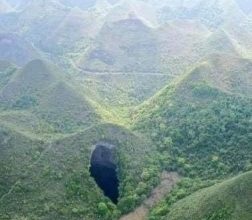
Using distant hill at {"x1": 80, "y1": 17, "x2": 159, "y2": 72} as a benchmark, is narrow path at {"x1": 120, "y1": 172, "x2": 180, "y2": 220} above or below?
above

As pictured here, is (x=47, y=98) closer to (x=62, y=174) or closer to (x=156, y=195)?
(x=62, y=174)

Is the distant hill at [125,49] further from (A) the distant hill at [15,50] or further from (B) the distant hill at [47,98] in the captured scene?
(B) the distant hill at [47,98]

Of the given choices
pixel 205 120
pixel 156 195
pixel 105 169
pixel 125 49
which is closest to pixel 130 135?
pixel 105 169

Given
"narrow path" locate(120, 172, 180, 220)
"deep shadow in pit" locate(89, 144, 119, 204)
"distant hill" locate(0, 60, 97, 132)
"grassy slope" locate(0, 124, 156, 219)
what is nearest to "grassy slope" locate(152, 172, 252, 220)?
"narrow path" locate(120, 172, 180, 220)

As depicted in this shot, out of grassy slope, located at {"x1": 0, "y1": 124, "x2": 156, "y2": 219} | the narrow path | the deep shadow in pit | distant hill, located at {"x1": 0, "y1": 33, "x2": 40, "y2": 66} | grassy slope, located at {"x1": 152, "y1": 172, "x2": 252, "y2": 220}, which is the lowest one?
distant hill, located at {"x1": 0, "y1": 33, "x2": 40, "y2": 66}

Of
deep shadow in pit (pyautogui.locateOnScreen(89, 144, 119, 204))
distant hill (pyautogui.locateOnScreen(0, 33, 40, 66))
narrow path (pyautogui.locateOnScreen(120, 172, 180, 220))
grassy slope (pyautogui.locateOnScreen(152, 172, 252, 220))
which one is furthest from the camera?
distant hill (pyautogui.locateOnScreen(0, 33, 40, 66))

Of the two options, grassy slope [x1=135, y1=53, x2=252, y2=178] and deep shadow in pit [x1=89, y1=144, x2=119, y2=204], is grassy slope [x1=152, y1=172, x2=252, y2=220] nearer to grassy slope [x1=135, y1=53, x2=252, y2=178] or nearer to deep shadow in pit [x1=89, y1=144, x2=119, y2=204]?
grassy slope [x1=135, y1=53, x2=252, y2=178]

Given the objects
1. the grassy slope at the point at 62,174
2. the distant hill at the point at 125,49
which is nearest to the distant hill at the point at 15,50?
the distant hill at the point at 125,49
